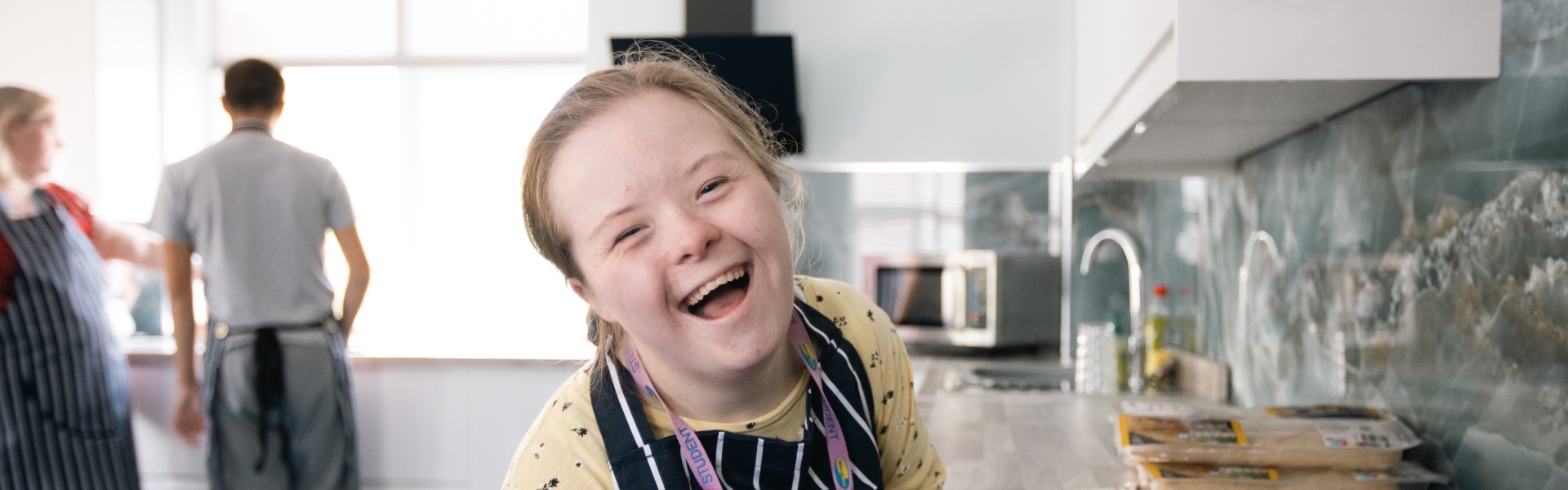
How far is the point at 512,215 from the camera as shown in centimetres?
319

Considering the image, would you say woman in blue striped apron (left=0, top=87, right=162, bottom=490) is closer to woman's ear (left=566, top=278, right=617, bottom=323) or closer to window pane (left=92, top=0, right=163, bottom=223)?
window pane (left=92, top=0, right=163, bottom=223)

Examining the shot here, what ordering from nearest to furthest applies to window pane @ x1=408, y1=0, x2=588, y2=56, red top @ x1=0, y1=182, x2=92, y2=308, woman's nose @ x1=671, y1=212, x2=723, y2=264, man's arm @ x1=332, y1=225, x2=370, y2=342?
woman's nose @ x1=671, y1=212, x2=723, y2=264
red top @ x1=0, y1=182, x2=92, y2=308
man's arm @ x1=332, y1=225, x2=370, y2=342
window pane @ x1=408, y1=0, x2=588, y2=56

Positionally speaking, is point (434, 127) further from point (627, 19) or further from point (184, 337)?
point (184, 337)

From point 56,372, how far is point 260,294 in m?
0.44

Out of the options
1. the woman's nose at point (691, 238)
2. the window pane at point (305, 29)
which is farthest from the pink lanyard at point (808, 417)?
the window pane at point (305, 29)

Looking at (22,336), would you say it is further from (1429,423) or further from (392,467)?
(1429,423)

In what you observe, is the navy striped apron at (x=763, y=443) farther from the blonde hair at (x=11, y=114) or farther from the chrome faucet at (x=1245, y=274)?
the blonde hair at (x=11, y=114)

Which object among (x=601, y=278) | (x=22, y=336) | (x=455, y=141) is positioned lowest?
(x=22, y=336)

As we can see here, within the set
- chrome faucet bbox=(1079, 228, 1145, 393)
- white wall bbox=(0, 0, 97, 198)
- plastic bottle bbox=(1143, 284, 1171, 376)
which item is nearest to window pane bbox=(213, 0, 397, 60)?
white wall bbox=(0, 0, 97, 198)

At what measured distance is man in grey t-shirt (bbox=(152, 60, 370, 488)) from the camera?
207cm

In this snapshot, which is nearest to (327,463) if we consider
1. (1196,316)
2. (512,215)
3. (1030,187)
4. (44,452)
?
(44,452)

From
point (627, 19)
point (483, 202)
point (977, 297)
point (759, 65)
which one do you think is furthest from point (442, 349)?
point (977, 297)

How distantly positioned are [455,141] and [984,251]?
1.88 metres

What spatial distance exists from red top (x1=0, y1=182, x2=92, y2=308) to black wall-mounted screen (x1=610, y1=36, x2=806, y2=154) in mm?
1401
